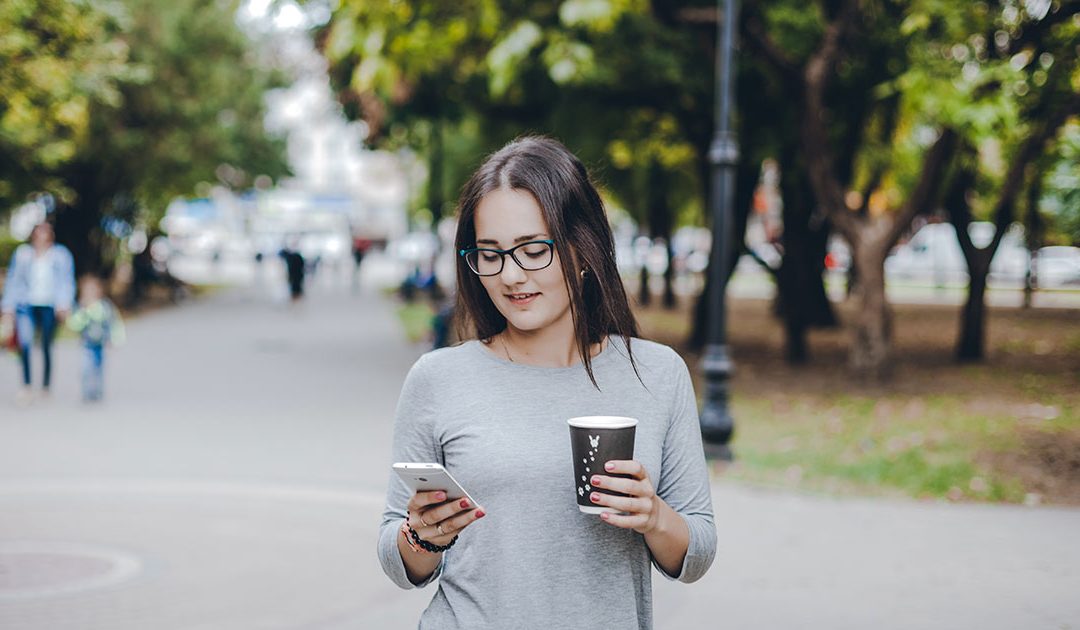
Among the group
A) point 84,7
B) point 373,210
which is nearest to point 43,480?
point 84,7

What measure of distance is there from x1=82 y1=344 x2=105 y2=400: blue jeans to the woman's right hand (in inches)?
450

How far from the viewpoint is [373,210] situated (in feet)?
364

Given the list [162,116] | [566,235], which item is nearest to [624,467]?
[566,235]

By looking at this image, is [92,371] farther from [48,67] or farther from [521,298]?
[521,298]

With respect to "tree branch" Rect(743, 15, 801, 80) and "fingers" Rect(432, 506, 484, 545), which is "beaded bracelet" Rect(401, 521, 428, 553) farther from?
"tree branch" Rect(743, 15, 801, 80)

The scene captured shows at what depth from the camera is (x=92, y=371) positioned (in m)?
13.0

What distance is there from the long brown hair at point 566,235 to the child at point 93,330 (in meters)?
10.8

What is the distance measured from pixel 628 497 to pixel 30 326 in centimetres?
1199

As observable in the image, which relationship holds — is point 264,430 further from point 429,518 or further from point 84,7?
point 429,518

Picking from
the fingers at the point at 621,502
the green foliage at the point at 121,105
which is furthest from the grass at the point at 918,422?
the green foliage at the point at 121,105

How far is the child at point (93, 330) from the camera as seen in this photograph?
12.6m

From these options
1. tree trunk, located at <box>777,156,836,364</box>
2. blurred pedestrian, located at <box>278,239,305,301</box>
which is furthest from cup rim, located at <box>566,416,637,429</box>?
blurred pedestrian, located at <box>278,239,305,301</box>

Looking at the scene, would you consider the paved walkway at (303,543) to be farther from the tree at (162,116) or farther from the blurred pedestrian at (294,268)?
the blurred pedestrian at (294,268)

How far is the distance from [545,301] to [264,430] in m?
9.61
